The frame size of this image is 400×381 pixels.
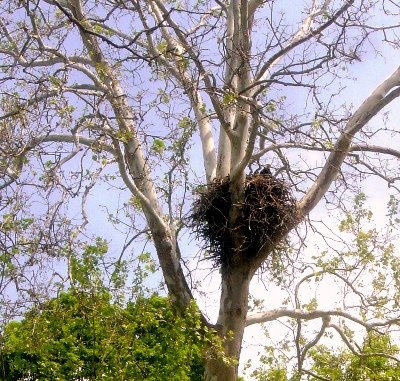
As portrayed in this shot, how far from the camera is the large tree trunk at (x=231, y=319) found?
7.50 meters

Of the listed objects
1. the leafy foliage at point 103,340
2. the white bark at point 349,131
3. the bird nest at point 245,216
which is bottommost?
the leafy foliage at point 103,340

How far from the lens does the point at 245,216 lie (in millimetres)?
7527

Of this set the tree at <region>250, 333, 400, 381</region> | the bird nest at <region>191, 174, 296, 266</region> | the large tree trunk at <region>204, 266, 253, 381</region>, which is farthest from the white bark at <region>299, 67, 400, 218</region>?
the tree at <region>250, 333, 400, 381</region>

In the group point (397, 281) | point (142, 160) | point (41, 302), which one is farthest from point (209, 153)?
point (397, 281)

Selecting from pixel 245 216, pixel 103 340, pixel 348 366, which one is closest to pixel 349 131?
pixel 245 216

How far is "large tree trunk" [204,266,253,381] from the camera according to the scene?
7.50 meters

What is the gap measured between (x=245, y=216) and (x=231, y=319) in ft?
3.85

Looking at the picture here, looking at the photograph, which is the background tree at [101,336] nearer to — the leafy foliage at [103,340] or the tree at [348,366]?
the leafy foliage at [103,340]

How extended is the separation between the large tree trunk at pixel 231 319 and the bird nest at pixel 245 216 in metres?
0.18

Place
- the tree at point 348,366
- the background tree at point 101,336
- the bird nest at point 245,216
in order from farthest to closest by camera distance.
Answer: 1. the tree at point 348,366
2. the bird nest at point 245,216
3. the background tree at point 101,336

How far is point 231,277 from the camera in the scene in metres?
7.82

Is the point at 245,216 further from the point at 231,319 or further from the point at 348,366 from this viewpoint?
the point at 348,366

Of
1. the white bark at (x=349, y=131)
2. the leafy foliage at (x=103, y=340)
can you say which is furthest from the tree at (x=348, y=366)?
the white bark at (x=349, y=131)

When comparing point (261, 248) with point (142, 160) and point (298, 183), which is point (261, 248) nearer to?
point (298, 183)
